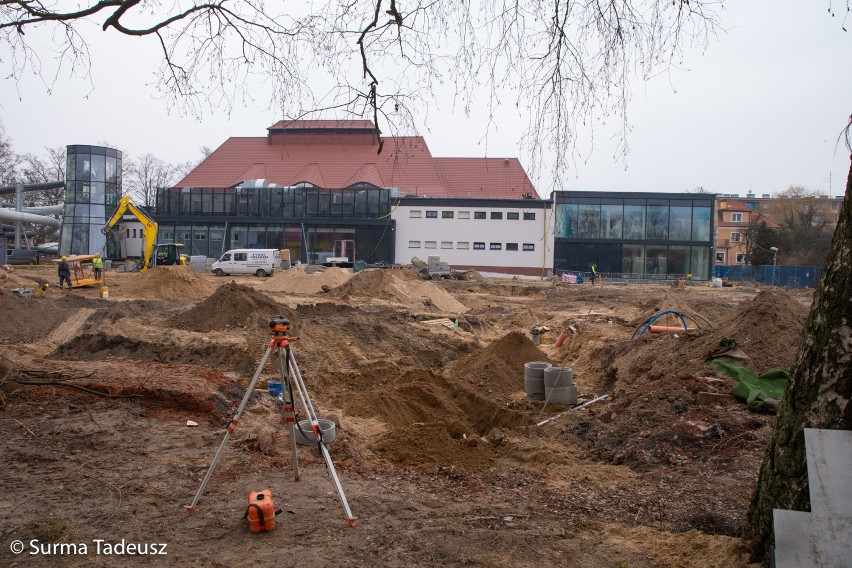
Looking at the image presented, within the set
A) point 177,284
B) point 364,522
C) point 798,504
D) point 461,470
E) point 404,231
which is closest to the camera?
point 798,504

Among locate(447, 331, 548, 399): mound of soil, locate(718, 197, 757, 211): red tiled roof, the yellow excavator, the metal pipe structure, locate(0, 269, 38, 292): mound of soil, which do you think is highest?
locate(718, 197, 757, 211): red tiled roof

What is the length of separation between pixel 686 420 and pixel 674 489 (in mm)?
1969

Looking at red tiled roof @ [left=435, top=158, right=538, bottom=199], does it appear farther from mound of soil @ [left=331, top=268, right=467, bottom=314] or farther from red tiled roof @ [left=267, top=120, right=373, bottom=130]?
red tiled roof @ [left=267, top=120, right=373, bottom=130]

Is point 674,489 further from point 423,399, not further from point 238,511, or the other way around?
point 423,399

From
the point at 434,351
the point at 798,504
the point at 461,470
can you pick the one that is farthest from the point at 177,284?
the point at 798,504

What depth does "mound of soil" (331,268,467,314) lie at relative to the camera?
25.3 m

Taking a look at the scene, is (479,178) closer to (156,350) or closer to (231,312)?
(231,312)

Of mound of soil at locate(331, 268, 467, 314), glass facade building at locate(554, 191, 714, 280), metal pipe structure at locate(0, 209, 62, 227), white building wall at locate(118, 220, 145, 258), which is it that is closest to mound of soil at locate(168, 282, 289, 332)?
mound of soil at locate(331, 268, 467, 314)

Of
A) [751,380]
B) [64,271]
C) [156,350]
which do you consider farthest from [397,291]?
[751,380]

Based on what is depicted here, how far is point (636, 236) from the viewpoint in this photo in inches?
1881

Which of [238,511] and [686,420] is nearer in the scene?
[238,511]

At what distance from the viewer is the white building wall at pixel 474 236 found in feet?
158

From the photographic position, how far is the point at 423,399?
1070cm

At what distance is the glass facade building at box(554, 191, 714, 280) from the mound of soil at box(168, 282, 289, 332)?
34196 millimetres
